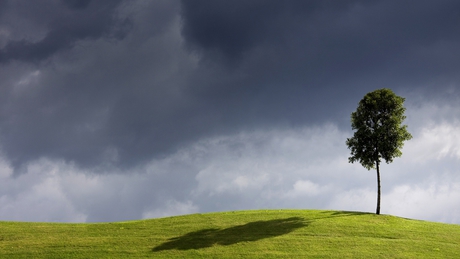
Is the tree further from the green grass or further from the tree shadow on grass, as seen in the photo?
the tree shadow on grass

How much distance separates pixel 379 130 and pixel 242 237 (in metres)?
32.8

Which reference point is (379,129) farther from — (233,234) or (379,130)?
(233,234)

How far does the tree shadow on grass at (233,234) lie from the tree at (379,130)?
1823 centimetres

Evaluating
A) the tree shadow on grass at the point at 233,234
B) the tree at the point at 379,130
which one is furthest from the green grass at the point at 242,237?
the tree at the point at 379,130

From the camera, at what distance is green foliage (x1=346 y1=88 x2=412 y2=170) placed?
6644 centimetres

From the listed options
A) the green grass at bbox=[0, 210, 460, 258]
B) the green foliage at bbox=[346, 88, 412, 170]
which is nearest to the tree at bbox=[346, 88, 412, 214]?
the green foliage at bbox=[346, 88, 412, 170]

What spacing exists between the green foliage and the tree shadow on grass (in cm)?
1862

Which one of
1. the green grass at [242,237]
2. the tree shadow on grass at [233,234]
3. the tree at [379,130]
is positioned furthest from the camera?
the tree at [379,130]

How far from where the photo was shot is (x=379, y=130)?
218 ft

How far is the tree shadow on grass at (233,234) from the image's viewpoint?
164ft

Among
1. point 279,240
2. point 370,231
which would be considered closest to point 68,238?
point 279,240

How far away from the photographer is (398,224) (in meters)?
60.0

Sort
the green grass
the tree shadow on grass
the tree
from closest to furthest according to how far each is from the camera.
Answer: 1. the green grass
2. the tree shadow on grass
3. the tree

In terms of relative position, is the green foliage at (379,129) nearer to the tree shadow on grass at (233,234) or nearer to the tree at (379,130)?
the tree at (379,130)
